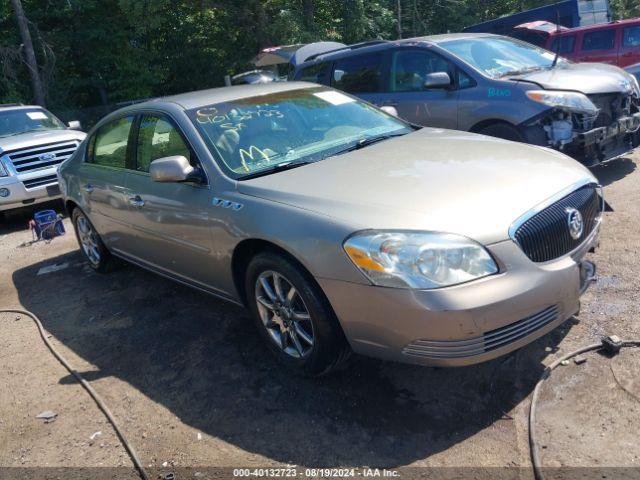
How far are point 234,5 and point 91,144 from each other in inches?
763

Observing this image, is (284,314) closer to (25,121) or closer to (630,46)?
(25,121)

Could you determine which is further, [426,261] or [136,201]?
[136,201]

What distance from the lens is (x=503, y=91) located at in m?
5.96

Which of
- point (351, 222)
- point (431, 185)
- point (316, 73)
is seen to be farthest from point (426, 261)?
point (316, 73)

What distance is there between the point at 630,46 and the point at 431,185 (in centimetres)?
1061

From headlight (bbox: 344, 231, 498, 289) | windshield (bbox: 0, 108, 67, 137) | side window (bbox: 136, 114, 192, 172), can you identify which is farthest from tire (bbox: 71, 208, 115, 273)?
windshield (bbox: 0, 108, 67, 137)

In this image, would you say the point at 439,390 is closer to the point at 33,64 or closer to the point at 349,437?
the point at 349,437

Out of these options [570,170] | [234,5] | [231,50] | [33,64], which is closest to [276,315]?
[570,170]

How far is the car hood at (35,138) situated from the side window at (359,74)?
14.7 feet

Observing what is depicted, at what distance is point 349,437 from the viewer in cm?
278

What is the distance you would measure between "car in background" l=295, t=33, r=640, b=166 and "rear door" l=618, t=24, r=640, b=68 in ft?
17.6

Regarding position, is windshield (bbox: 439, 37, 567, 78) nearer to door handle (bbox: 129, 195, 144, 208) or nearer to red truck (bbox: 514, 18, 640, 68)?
door handle (bbox: 129, 195, 144, 208)

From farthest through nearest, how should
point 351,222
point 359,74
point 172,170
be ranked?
point 359,74 < point 172,170 < point 351,222

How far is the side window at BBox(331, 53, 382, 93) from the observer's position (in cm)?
718
